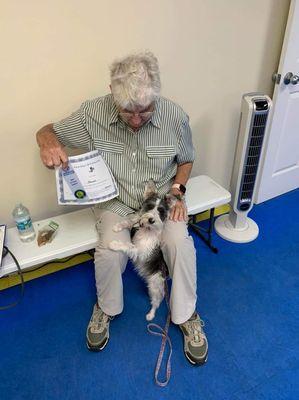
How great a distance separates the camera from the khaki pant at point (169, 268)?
57.7 inches

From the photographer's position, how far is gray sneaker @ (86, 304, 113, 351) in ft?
4.99

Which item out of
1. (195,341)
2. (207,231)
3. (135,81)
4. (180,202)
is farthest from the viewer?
(207,231)

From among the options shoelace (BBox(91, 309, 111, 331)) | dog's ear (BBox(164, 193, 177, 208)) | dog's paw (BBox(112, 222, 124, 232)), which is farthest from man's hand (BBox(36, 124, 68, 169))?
shoelace (BBox(91, 309, 111, 331))

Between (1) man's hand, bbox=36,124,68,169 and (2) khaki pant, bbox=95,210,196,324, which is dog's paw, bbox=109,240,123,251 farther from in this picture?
(1) man's hand, bbox=36,124,68,169

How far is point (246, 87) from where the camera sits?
2.14m

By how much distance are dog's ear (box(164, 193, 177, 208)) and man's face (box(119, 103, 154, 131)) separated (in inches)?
14.7

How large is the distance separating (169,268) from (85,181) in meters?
0.60

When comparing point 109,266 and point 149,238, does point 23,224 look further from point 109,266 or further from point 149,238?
point 149,238

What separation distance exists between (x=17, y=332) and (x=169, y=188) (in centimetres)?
111

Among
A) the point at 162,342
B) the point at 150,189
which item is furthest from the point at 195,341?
the point at 150,189

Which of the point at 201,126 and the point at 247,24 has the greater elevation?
the point at 247,24

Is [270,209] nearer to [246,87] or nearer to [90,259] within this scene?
[246,87]

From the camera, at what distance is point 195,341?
1498 mm

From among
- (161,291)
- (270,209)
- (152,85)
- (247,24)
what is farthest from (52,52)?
(270,209)
